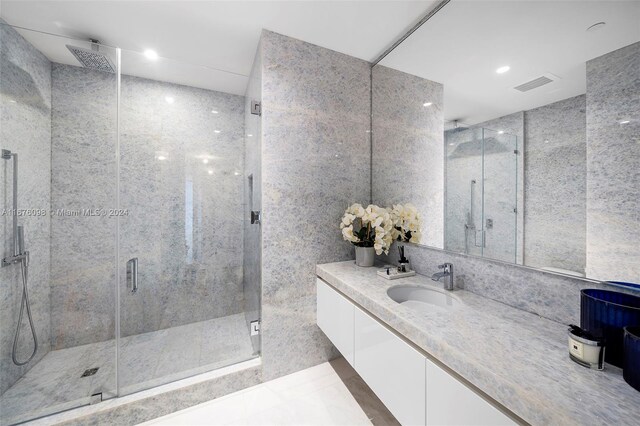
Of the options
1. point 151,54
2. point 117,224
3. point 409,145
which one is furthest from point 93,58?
point 409,145

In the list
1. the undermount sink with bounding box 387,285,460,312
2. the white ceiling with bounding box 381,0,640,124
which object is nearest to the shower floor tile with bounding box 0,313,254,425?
the undermount sink with bounding box 387,285,460,312

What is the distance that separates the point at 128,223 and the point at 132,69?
1.22m

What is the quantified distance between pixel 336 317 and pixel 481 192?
110 cm

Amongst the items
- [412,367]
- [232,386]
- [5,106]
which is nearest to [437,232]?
[412,367]

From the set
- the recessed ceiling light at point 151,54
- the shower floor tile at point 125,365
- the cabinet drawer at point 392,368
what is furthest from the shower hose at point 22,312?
the cabinet drawer at point 392,368

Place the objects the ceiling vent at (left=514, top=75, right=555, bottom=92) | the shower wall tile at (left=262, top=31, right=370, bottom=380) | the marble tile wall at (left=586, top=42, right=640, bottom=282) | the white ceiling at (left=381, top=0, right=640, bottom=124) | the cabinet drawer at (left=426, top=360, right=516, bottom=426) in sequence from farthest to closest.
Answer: the shower wall tile at (left=262, top=31, right=370, bottom=380)
the ceiling vent at (left=514, top=75, right=555, bottom=92)
the white ceiling at (left=381, top=0, right=640, bottom=124)
the marble tile wall at (left=586, top=42, right=640, bottom=282)
the cabinet drawer at (left=426, top=360, right=516, bottom=426)

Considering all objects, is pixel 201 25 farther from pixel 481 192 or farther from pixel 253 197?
pixel 481 192

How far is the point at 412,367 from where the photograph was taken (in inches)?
34.9

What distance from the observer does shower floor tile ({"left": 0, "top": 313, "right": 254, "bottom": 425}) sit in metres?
1.36

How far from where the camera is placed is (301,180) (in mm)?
1706

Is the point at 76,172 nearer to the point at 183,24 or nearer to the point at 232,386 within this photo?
the point at 183,24

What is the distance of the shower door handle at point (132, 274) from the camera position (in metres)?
1.82

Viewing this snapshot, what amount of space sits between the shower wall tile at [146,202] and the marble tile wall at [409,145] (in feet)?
4.13

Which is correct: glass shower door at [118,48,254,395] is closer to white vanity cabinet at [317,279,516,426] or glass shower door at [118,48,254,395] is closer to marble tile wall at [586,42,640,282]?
white vanity cabinet at [317,279,516,426]
